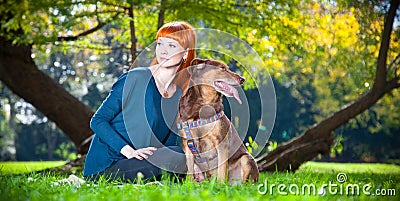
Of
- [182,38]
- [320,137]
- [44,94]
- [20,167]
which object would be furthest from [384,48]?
[20,167]

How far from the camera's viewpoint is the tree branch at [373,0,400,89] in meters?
6.18

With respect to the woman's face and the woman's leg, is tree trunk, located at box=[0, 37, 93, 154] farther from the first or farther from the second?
the woman's face

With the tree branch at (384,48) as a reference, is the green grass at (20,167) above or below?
below

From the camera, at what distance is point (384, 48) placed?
6.43 metres

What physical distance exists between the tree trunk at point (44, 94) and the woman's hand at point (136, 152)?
4.27 metres

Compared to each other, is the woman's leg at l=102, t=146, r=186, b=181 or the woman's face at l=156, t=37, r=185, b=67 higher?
the woman's face at l=156, t=37, r=185, b=67

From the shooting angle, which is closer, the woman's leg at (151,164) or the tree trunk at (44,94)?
the woman's leg at (151,164)

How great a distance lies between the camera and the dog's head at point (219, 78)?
3.29 m

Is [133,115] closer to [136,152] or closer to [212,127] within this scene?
[136,152]

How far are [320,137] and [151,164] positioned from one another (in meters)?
4.26

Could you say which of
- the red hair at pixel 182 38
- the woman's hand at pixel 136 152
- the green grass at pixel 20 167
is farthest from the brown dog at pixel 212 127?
the green grass at pixel 20 167

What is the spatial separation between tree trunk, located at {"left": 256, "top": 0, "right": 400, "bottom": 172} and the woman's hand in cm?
351

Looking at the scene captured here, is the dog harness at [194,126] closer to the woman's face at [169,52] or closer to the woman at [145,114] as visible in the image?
the woman at [145,114]

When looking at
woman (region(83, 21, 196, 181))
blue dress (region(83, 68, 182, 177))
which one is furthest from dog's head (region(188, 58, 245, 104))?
blue dress (region(83, 68, 182, 177))
